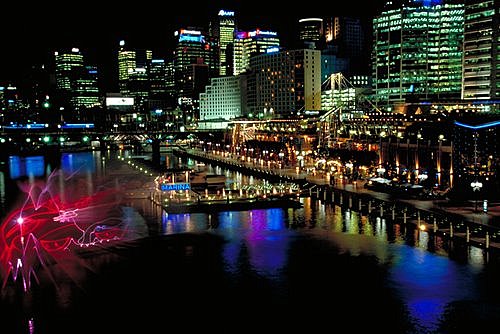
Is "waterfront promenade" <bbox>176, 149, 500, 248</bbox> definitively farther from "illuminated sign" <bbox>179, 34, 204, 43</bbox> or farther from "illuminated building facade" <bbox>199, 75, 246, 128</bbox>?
"illuminated sign" <bbox>179, 34, 204, 43</bbox>

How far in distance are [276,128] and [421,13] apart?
105 ft

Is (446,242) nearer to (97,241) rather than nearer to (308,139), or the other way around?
(97,241)

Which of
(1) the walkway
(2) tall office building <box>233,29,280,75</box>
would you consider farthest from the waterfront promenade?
(2) tall office building <box>233,29,280,75</box>

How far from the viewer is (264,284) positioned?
20.5 m

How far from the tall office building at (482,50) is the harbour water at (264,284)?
52578 millimetres

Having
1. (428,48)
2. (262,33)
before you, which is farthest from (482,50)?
(262,33)

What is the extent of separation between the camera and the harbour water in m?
17.5

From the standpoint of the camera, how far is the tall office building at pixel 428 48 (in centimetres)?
9619

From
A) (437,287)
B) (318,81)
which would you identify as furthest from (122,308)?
(318,81)

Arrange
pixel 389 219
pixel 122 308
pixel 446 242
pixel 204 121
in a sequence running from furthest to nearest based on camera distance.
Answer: pixel 204 121 < pixel 389 219 < pixel 446 242 < pixel 122 308

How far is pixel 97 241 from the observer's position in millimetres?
26688

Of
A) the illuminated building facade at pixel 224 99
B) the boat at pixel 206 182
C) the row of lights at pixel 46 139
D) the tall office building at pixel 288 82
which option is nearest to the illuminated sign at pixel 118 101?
the illuminated building facade at pixel 224 99

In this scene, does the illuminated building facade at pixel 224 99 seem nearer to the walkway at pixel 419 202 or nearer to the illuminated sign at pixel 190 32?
the illuminated sign at pixel 190 32

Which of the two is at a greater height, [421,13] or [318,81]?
[421,13]
